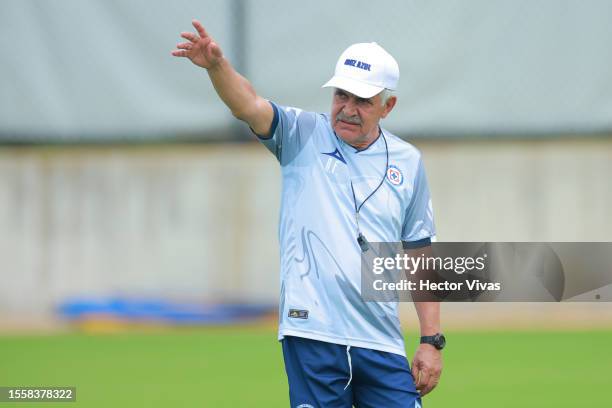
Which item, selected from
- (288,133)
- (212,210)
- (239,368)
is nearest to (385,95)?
(288,133)

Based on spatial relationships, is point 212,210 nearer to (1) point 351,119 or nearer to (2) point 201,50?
(1) point 351,119

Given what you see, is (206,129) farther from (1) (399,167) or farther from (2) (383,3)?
(1) (399,167)

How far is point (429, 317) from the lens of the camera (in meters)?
4.90

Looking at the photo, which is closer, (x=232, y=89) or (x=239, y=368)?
(x=232, y=89)

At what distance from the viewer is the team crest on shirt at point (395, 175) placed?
4723 mm

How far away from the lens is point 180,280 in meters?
11.6

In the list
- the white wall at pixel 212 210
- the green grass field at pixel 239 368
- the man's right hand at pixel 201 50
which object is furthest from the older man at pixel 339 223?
the white wall at pixel 212 210

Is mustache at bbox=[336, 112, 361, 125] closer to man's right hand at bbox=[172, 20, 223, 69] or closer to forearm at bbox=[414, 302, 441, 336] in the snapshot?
man's right hand at bbox=[172, 20, 223, 69]

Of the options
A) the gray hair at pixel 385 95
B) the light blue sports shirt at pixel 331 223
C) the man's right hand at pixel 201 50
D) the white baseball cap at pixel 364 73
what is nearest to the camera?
the man's right hand at pixel 201 50

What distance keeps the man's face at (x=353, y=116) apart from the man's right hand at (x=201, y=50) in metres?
0.57

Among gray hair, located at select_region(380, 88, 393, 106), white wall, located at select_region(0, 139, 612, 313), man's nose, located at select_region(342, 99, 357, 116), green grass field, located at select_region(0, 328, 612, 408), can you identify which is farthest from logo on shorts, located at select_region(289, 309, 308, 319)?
white wall, located at select_region(0, 139, 612, 313)

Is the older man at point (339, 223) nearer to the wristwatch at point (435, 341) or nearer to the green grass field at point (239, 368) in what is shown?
the wristwatch at point (435, 341)

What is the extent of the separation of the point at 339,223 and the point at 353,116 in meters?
0.47

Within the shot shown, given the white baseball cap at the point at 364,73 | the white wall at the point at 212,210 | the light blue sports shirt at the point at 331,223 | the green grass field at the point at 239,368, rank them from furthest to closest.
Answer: the white wall at the point at 212,210
the green grass field at the point at 239,368
the white baseball cap at the point at 364,73
the light blue sports shirt at the point at 331,223
